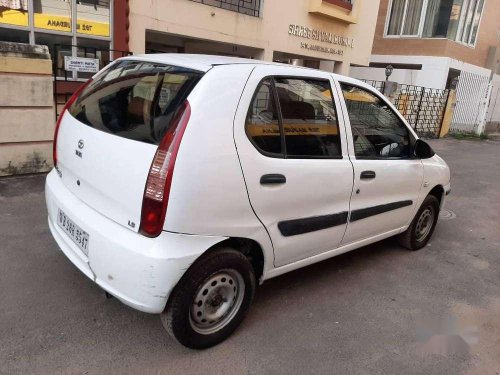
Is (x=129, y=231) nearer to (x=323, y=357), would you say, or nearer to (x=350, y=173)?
(x=323, y=357)

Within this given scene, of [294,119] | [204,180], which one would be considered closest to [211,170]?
[204,180]

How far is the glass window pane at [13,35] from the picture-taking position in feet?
21.8

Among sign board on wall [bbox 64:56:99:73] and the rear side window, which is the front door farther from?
sign board on wall [bbox 64:56:99:73]

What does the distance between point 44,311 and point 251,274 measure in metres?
1.40

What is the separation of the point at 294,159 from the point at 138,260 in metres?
1.17

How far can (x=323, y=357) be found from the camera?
269cm

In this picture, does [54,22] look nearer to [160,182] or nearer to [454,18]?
[160,182]

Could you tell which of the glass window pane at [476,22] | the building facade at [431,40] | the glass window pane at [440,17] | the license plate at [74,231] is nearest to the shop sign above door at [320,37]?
the building facade at [431,40]

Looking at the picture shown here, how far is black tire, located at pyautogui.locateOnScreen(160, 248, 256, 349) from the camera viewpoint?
240 centimetres

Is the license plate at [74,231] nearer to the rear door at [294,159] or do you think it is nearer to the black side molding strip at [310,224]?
the rear door at [294,159]

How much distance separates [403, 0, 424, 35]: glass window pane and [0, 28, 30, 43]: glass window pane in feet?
46.6

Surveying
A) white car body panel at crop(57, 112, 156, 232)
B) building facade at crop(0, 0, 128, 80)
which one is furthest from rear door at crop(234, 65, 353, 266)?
building facade at crop(0, 0, 128, 80)

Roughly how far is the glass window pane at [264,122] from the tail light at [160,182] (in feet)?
1.49

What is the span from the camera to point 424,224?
4.56m
